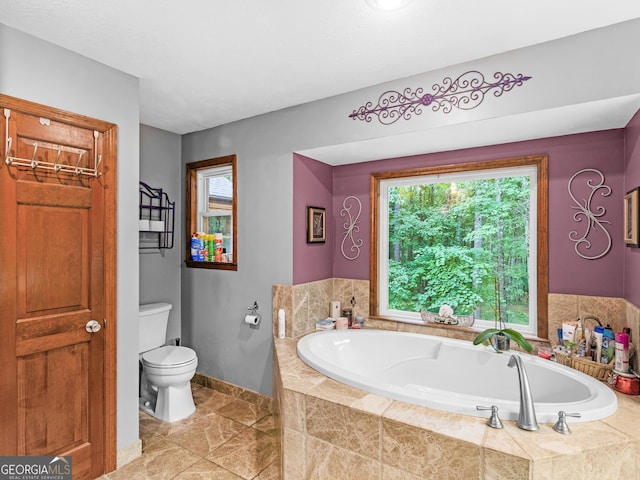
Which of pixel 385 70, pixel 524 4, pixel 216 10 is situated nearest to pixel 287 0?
pixel 216 10

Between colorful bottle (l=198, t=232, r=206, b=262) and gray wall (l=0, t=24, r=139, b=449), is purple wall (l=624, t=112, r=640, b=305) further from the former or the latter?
colorful bottle (l=198, t=232, r=206, b=262)

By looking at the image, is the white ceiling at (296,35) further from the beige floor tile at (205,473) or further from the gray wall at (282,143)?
the beige floor tile at (205,473)

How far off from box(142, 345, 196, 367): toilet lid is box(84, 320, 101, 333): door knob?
0.72 meters

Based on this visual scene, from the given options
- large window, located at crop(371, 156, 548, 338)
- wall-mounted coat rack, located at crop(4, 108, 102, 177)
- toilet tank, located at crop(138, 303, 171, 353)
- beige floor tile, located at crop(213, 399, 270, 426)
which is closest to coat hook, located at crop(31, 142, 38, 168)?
wall-mounted coat rack, located at crop(4, 108, 102, 177)

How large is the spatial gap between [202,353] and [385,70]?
2.84 m

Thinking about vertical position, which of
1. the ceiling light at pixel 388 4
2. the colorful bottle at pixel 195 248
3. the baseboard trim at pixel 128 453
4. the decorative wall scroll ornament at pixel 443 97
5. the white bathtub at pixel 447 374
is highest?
the ceiling light at pixel 388 4

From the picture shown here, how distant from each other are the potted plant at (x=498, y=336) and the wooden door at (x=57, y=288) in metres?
2.28

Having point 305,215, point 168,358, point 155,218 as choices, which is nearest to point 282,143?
point 305,215

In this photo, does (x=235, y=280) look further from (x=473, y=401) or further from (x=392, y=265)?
(x=473, y=401)

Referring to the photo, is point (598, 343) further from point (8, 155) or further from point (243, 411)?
point (8, 155)

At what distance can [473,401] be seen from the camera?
5.38 ft

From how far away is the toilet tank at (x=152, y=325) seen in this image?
9.62ft
